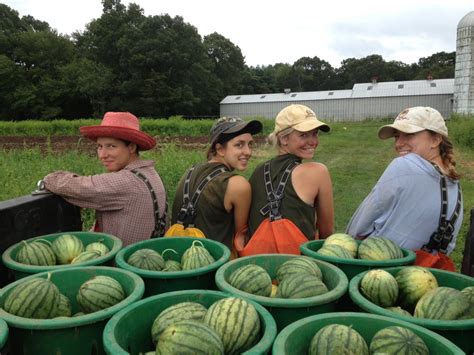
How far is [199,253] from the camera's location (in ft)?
8.02

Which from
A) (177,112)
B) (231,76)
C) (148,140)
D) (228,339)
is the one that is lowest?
(228,339)

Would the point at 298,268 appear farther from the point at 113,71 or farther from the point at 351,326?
the point at 113,71

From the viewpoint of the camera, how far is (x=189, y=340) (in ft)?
4.92

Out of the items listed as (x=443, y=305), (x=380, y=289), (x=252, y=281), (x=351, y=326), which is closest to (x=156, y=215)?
(x=252, y=281)

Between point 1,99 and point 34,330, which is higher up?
point 1,99

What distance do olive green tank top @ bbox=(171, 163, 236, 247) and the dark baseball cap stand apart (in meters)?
0.26

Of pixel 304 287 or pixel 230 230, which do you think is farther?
pixel 230 230

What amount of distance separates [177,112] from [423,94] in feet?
87.1

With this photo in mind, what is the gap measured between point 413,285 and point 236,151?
1.84 m

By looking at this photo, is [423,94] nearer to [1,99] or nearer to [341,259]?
[341,259]

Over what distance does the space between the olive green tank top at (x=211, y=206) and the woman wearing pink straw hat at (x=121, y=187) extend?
0.90 ft

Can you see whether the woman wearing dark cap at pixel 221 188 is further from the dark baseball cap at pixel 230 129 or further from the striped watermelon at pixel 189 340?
the striped watermelon at pixel 189 340

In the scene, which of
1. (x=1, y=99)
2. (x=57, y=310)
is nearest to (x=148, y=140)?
(x=57, y=310)

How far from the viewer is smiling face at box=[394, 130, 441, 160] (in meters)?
3.21
